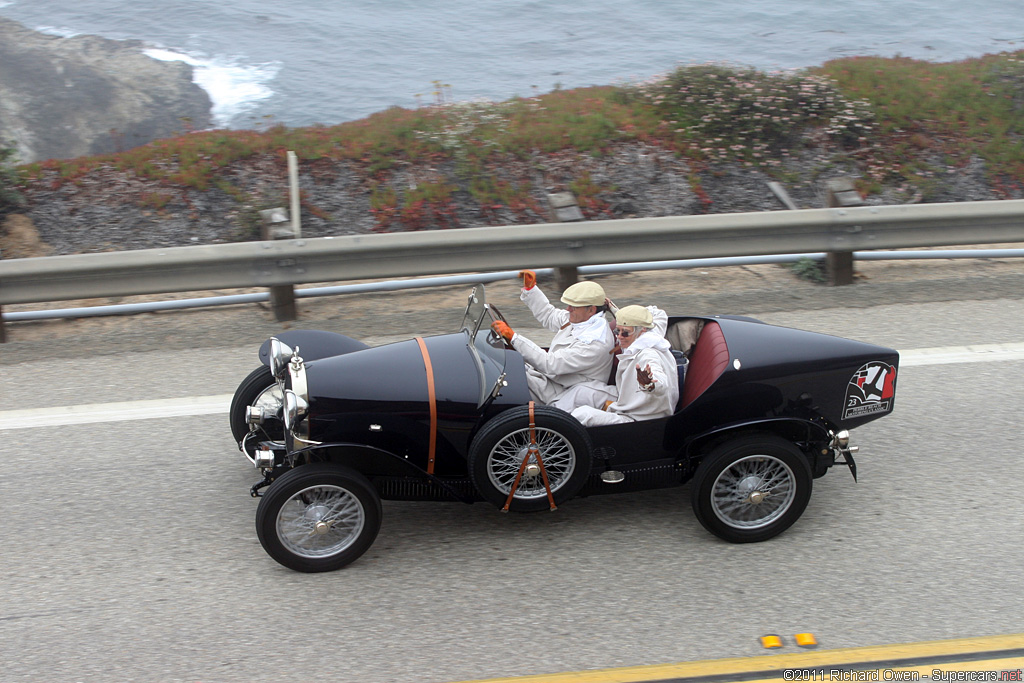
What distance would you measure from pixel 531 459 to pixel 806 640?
141 centimetres

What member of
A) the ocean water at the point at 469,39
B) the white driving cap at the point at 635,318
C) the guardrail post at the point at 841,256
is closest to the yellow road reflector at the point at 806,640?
the white driving cap at the point at 635,318

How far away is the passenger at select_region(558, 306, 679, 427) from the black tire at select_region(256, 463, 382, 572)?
1.12 metres

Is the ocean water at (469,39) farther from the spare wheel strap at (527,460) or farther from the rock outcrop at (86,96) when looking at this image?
the spare wheel strap at (527,460)

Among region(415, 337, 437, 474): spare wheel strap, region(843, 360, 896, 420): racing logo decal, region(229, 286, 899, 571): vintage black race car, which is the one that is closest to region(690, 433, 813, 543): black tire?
region(229, 286, 899, 571): vintage black race car

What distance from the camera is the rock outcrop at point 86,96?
10.8 meters

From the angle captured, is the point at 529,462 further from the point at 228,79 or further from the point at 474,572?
the point at 228,79

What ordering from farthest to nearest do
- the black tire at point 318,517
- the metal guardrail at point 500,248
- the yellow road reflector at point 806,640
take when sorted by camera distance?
the metal guardrail at point 500,248, the black tire at point 318,517, the yellow road reflector at point 806,640

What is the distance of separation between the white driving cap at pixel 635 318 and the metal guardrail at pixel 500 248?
2.76 m

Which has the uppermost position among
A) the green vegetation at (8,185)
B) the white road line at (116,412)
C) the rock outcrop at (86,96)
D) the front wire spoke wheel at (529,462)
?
the rock outcrop at (86,96)

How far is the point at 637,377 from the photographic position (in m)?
4.27

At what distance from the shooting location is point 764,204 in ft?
31.0

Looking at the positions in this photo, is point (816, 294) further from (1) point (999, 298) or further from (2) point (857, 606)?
(2) point (857, 606)

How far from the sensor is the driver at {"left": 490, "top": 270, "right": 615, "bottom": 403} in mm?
4672

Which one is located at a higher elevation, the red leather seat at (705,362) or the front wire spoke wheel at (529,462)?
the red leather seat at (705,362)
